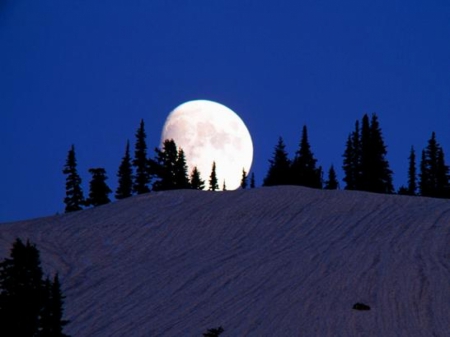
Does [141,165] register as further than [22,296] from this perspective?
Yes

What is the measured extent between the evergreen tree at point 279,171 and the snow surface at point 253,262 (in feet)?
88.2

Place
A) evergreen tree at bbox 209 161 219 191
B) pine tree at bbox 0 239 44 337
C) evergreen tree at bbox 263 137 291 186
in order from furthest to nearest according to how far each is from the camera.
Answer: evergreen tree at bbox 209 161 219 191
evergreen tree at bbox 263 137 291 186
pine tree at bbox 0 239 44 337

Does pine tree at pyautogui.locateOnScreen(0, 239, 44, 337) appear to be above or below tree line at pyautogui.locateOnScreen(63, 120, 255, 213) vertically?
below

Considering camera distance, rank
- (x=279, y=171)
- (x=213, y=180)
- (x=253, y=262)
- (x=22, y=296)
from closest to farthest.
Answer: (x=22, y=296) < (x=253, y=262) < (x=279, y=171) < (x=213, y=180)

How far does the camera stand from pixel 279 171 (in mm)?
98625

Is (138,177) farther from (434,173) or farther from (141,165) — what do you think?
(434,173)

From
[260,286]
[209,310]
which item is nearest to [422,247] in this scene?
[260,286]

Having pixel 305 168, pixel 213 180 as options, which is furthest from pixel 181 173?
pixel 213 180

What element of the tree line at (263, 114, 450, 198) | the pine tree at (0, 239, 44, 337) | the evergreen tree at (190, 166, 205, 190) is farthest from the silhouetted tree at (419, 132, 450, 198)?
the pine tree at (0, 239, 44, 337)

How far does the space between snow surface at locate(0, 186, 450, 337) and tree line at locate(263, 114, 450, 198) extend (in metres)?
29.6

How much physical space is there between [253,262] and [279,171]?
47409 mm

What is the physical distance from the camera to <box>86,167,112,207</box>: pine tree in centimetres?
10038

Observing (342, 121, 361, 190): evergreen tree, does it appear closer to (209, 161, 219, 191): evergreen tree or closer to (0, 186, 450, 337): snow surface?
(209, 161, 219, 191): evergreen tree

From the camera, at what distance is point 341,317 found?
40.1 meters
